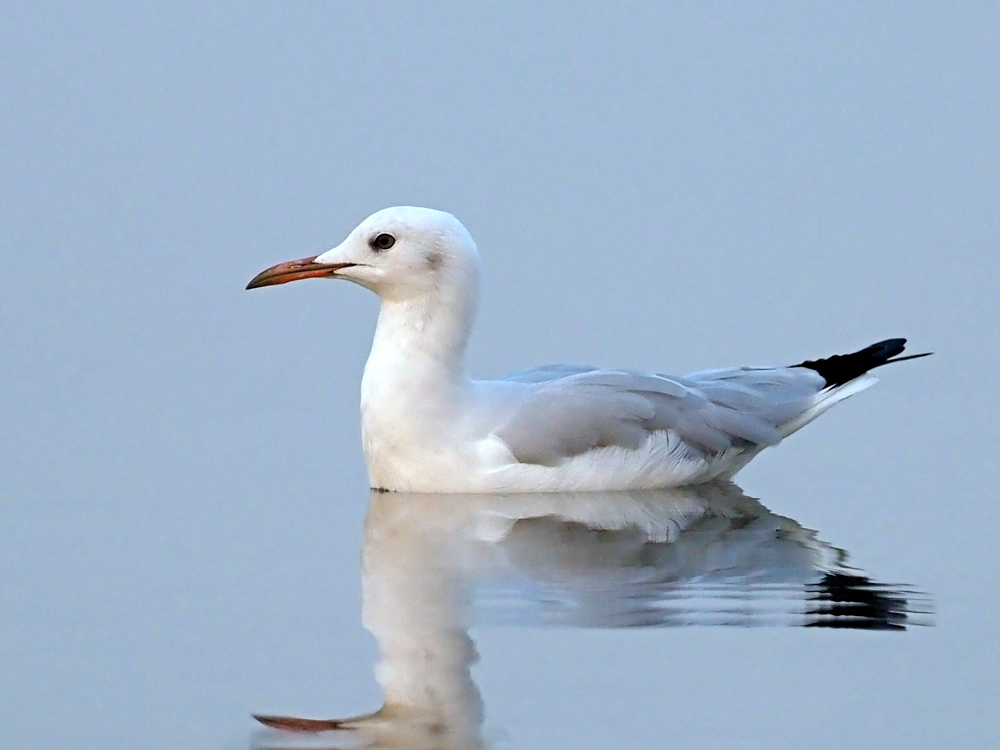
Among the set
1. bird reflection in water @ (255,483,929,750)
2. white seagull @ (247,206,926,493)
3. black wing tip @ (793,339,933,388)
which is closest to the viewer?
bird reflection in water @ (255,483,929,750)

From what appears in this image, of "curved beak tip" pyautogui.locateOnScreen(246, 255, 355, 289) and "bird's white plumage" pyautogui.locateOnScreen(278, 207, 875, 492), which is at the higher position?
"curved beak tip" pyautogui.locateOnScreen(246, 255, 355, 289)

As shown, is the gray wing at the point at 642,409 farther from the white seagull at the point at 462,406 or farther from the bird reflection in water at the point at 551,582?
the bird reflection in water at the point at 551,582

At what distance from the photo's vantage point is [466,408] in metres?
9.07

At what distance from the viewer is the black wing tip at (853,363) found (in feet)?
33.5

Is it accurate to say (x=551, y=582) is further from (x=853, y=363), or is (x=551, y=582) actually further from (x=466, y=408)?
(x=853, y=363)

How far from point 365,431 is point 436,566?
1622 mm

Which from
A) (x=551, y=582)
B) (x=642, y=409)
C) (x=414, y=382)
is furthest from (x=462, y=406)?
(x=551, y=582)

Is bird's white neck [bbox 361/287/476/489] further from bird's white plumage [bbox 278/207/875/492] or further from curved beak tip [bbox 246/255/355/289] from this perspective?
curved beak tip [bbox 246/255/355/289]

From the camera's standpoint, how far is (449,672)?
6.21 meters

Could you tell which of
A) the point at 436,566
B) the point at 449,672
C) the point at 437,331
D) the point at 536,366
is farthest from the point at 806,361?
the point at 449,672

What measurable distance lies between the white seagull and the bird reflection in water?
13cm

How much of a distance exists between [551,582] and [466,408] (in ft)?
5.86

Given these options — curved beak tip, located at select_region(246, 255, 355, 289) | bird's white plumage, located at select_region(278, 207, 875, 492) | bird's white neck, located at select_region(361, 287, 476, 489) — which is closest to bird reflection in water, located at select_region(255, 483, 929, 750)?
bird's white plumage, located at select_region(278, 207, 875, 492)

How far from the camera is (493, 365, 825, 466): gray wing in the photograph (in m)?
8.98
